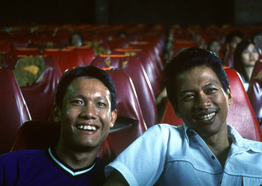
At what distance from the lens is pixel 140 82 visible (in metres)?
1.82

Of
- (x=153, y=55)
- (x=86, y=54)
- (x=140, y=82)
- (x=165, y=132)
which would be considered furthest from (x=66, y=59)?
(x=165, y=132)

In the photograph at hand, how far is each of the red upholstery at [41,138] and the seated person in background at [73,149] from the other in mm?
60

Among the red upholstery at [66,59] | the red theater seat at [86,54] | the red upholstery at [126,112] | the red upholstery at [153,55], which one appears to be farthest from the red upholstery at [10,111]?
the red upholstery at [153,55]

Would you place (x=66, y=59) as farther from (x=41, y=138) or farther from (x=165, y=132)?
(x=165, y=132)

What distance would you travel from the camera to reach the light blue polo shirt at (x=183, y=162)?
89 cm

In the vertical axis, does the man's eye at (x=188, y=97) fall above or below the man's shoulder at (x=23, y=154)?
above

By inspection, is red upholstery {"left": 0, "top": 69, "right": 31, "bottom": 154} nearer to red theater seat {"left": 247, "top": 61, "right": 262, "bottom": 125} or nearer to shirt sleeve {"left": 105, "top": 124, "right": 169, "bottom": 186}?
shirt sleeve {"left": 105, "top": 124, "right": 169, "bottom": 186}

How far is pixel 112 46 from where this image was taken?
14.1 feet

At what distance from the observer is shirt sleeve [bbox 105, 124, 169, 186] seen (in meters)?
0.89

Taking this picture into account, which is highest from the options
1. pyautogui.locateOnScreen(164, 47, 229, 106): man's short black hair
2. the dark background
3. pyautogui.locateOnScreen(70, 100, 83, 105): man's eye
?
pyautogui.locateOnScreen(164, 47, 229, 106): man's short black hair

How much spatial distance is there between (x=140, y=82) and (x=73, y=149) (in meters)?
0.90

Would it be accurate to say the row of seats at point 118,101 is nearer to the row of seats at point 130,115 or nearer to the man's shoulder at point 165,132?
the row of seats at point 130,115

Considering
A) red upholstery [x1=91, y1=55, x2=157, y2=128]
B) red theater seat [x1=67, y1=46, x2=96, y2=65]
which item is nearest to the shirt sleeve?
red upholstery [x1=91, y1=55, x2=157, y2=128]

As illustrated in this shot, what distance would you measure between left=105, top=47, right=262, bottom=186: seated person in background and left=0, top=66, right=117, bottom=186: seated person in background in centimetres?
11
